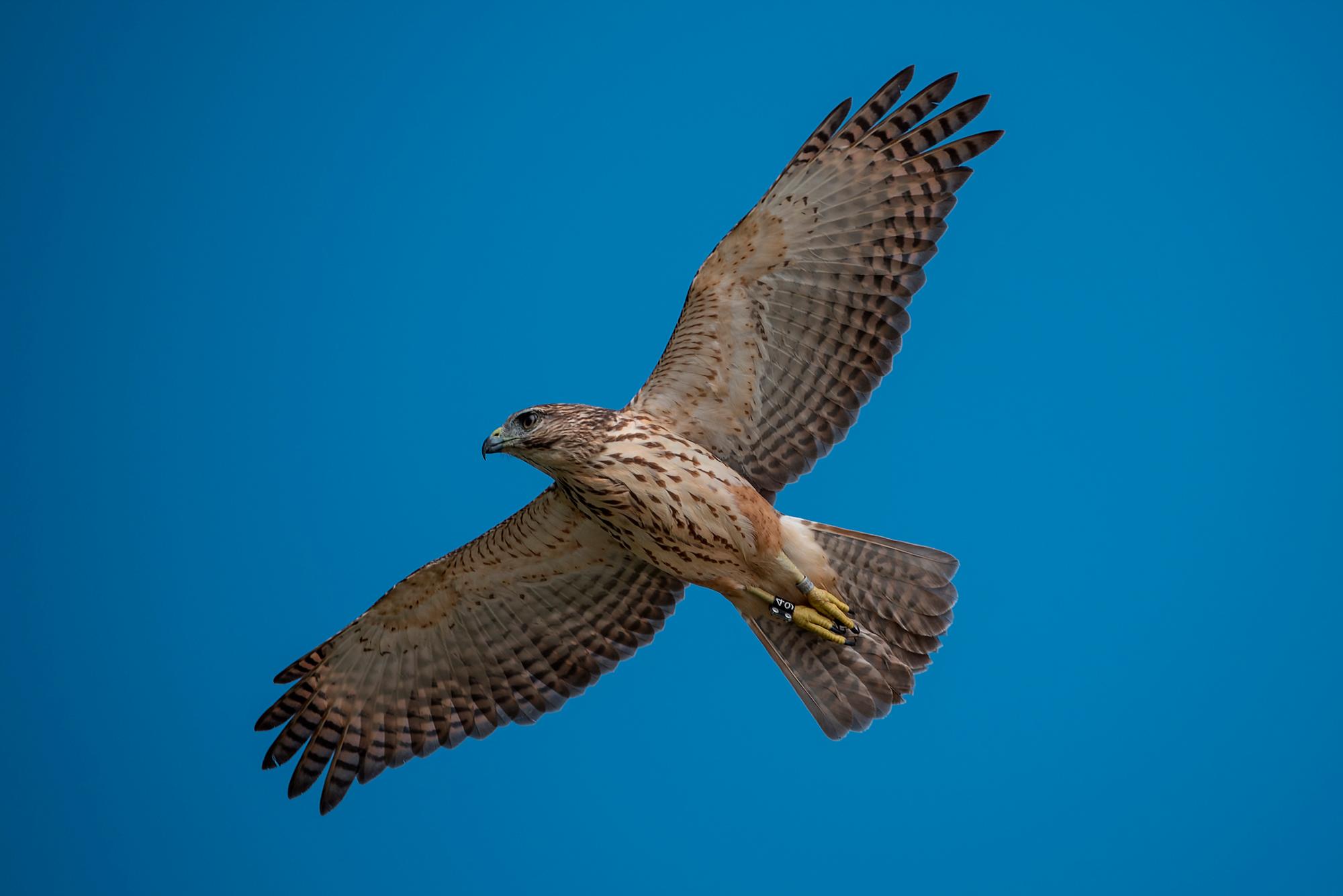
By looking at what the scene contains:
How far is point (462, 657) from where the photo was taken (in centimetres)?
681

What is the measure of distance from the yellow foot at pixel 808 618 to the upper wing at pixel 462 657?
0.54 metres

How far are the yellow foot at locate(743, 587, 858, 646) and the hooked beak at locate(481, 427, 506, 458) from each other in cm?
130

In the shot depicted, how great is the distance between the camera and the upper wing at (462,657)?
21.9ft

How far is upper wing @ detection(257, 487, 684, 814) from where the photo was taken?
21.9ft

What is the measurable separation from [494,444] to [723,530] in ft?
3.42

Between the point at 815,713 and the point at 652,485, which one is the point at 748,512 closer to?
the point at 652,485

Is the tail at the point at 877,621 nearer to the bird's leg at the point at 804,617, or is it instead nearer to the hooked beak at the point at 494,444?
the bird's leg at the point at 804,617

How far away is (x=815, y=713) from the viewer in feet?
20.9

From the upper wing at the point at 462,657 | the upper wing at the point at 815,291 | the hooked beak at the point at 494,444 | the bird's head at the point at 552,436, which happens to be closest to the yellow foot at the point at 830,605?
the upper wing at the point at 815,291

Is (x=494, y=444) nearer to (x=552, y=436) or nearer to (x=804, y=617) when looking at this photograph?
(x=552, y=436)

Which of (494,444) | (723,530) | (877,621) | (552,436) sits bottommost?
(877,621)

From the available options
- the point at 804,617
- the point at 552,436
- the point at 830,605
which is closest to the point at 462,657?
the point at 552,436

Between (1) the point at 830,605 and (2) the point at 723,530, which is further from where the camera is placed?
(1) the point at 830,605

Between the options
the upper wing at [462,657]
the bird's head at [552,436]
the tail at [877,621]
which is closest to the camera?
the bird's head at [552,436]
